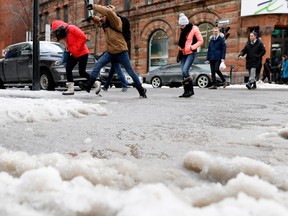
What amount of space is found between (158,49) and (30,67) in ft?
51.6

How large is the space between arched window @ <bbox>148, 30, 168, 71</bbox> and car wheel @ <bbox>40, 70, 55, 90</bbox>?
15.4 m

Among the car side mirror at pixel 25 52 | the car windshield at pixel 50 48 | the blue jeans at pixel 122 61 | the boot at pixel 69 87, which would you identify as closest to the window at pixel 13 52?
the car side mirror at pixel 25 52

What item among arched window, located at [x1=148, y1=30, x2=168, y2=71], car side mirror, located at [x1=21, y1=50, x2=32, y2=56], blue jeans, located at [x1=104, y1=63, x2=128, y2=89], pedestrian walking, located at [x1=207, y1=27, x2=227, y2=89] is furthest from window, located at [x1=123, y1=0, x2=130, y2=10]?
blue jeans, located at [x1=104, y1=63, x2=128, y2=89]

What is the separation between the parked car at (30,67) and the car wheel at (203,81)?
6295 mm

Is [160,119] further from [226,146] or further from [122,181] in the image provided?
[122,181]

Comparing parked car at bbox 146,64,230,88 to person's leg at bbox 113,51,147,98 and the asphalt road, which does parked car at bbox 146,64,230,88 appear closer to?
person's leg at bbox 113,51,147,98

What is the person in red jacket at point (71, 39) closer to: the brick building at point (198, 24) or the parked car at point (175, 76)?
the parked car at point (175, 76)

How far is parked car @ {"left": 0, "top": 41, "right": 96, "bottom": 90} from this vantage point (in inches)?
421

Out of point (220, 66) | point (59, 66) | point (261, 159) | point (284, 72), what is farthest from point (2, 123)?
point (284, 72)

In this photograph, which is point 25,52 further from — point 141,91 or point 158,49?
point 158,49

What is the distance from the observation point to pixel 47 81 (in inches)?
430

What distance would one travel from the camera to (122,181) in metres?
1.60

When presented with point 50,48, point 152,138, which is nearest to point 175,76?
point 50,48

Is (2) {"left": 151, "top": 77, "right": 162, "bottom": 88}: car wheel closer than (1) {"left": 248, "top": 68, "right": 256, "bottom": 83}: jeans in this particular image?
No
